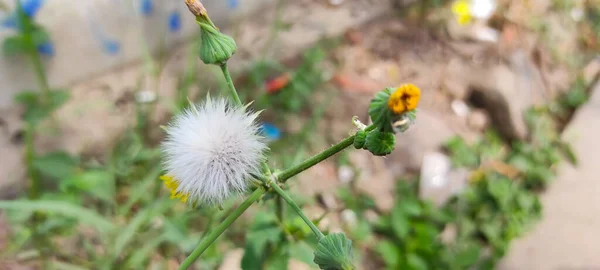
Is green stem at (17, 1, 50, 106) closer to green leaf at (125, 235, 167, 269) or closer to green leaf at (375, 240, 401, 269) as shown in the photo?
green leaf at (125, 235, 167, 269)

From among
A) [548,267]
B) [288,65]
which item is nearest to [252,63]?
[288,65]

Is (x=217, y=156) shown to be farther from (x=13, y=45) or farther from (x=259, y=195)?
(x=13, y=45)

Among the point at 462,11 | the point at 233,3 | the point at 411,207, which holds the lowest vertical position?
the point at 411,207

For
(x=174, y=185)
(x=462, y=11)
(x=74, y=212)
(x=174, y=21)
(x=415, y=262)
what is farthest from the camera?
(x=462, y=11)

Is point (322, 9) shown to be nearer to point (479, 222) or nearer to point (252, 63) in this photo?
point (252, 63)

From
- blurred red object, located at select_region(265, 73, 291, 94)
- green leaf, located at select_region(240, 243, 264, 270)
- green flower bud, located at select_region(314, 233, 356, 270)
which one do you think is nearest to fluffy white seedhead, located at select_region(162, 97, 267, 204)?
green flower bud, located at select_region(314, 233, 356, 270)

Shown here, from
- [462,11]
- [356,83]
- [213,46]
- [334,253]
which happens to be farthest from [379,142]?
[462,11]
